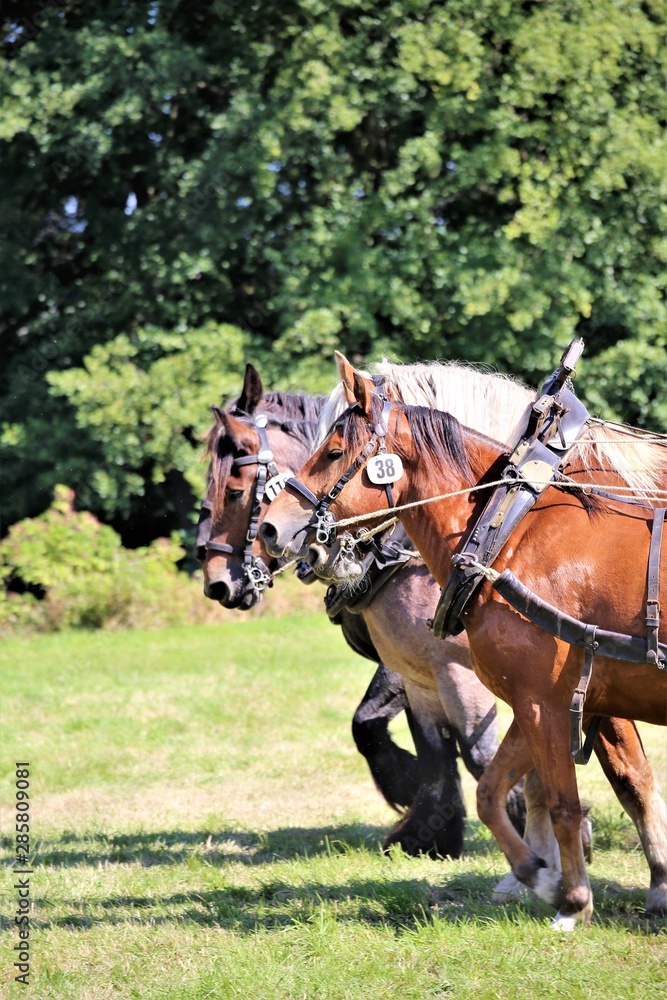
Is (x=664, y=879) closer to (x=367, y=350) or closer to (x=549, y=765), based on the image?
(x=549, y=765)

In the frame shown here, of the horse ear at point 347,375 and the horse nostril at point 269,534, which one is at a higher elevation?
the horse ear at point 347,375

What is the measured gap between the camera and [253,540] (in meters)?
4.90

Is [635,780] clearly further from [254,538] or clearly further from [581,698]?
[254,538]

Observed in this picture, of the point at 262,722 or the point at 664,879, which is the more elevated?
the point at 664,879

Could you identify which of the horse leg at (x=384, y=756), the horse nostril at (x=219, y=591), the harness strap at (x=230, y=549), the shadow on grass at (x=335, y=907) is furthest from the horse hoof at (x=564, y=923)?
the harness strap at (x=230, y=549)

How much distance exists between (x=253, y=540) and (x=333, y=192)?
29.8 feet

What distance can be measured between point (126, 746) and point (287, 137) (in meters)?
8.18

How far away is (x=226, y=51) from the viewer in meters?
13.4

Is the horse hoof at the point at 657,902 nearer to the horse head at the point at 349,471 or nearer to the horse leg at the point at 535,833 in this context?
the horse leg at the point at 535,833

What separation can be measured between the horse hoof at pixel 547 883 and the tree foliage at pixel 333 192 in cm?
928

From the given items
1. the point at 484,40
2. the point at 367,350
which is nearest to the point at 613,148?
the point at 484,40

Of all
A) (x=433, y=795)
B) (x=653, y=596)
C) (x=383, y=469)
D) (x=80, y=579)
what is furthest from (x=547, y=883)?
(x=80, y=579)

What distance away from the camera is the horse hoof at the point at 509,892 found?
420 cm

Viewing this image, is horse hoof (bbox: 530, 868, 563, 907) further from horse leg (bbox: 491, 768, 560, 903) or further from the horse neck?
the horse neck
